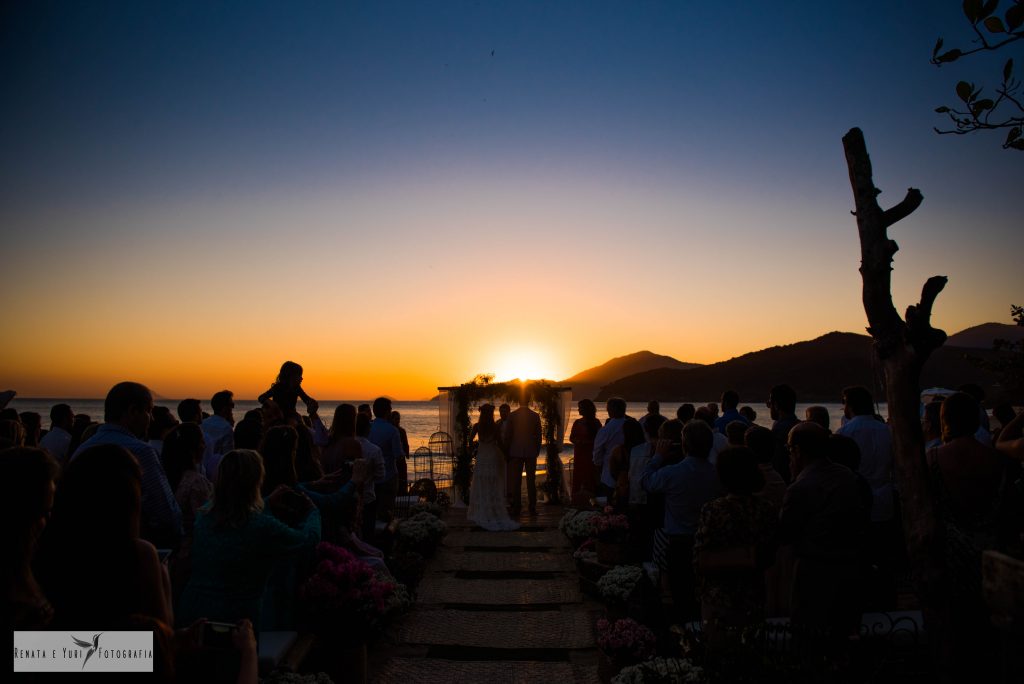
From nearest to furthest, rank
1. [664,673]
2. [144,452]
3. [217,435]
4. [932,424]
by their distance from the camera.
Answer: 1. [664,673]
2. [144,452]
3. [932,424]
4. [217,435]

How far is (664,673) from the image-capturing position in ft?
12.1

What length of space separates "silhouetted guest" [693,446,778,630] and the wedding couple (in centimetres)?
803

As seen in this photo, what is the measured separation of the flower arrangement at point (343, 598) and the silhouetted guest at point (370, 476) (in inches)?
45.0

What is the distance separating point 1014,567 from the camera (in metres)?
1.87

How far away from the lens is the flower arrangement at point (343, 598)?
4695mm

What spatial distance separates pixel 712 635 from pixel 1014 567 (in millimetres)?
2143

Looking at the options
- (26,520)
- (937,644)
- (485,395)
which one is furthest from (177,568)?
(485,395)

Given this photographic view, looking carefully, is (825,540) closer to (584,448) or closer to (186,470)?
(186,470)

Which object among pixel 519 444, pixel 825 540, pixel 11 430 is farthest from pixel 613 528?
pixel 11 430

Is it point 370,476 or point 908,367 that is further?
point 370,476

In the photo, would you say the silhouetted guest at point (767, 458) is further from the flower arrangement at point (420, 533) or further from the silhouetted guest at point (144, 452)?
the flower arrangement at point (420, 533)

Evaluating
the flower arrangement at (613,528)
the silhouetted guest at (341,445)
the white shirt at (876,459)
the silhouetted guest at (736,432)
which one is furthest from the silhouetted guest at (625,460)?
the silhouetted guest at (341,445)

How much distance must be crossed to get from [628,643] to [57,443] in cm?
687

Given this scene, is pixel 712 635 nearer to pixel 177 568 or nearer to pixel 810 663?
pixel 810 663
